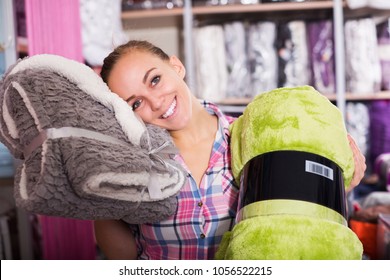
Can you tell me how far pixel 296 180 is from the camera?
44 centimetres

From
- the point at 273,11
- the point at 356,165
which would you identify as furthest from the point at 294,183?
the point at 273,11

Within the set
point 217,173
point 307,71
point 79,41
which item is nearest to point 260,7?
point 307,71

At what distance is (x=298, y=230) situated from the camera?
0.43 metres

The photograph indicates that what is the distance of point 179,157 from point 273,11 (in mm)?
1140

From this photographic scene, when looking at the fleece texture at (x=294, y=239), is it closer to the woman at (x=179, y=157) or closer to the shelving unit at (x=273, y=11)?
the woman at (x=179, y=157)

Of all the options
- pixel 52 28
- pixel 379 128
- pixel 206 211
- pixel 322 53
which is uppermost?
pixel 52 28

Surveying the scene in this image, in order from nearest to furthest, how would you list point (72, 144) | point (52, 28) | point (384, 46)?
point (72, 144) → point (52, 28) → point (384, 46)

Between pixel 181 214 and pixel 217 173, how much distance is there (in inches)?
2.7

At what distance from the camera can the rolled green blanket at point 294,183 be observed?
0.43 metres

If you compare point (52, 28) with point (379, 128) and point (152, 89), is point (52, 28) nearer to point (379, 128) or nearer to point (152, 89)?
point (152, 89)

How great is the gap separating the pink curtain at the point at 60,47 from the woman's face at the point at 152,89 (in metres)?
0.48

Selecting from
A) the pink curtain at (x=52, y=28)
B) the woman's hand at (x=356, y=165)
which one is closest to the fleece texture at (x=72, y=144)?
the woman's hand at (x=356, y=165)
